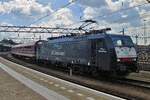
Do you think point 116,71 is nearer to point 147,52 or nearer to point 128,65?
point 128,65

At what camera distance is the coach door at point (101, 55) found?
21.7 meters

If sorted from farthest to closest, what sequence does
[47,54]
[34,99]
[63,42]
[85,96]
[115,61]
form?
[47,54] → [63,42] → [115,61] → [85,96] → [34,99]

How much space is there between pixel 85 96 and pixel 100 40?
935 cm

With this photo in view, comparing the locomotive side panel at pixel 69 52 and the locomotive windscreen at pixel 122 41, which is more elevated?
the locomotive windscreen at pixel 122 41

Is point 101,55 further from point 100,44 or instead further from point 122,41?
point 122,41

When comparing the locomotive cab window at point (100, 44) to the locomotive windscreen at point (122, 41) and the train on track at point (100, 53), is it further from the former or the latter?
the locomotive windscreen at point (122, 41)

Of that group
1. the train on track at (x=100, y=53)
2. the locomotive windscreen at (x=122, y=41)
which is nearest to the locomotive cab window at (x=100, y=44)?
the train on track at (x=100, y=53)

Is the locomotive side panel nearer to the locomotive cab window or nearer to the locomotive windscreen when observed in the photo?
the locomotive cab window

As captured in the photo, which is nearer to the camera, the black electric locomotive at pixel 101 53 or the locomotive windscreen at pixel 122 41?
the black electric locomotive at pixel 101 53

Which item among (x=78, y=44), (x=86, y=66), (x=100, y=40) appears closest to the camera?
(x=100, y=40)

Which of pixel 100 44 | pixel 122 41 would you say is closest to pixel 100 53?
pixel 100 44

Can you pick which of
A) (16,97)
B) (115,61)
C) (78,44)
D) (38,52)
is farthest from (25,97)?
(38,52)

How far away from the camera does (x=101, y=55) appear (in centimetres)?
2238

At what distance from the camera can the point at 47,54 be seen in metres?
39.3
